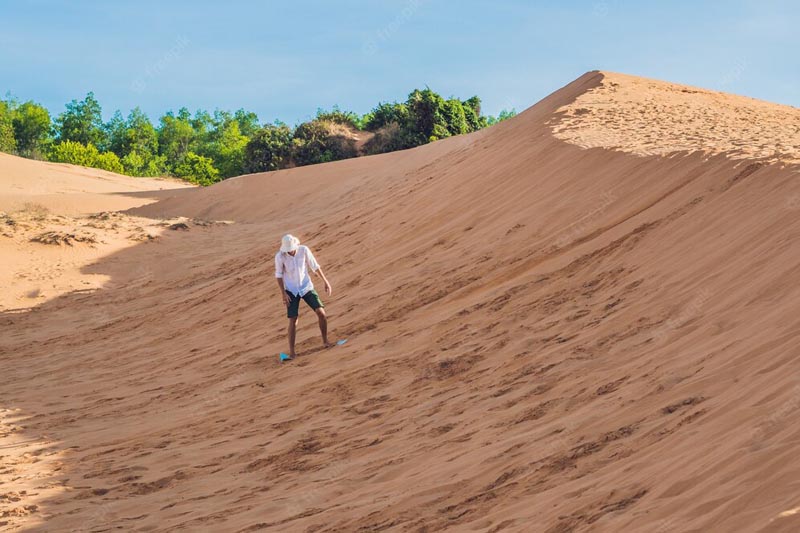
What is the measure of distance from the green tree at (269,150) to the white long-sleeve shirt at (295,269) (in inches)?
1155

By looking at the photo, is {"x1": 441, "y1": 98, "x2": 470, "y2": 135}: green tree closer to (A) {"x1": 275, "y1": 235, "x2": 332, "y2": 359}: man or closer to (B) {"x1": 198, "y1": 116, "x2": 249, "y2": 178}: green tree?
(B) {"x1": 198, "y1": 116, "x2": 249, "y2": 178}: green tree

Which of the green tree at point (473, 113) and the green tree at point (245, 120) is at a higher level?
the green tree at point (245, 120)

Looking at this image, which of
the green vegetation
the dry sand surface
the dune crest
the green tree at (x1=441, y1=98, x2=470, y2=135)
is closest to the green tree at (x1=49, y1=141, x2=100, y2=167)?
the green vegetation

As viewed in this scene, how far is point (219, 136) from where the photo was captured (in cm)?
7325

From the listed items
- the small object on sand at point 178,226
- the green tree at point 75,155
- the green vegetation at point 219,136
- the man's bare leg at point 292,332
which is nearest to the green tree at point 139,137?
the green vegetation at point 219,136

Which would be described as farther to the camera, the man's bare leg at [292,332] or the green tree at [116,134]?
the green tree at [116,134]

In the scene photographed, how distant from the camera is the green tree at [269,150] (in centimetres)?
3906

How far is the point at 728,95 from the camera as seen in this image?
1962 centimetres

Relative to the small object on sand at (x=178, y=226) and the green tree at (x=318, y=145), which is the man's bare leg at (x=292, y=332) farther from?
the green tree at (x=318, y=145)

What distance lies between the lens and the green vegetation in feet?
129

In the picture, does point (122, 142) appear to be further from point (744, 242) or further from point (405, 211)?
point (744, 242)

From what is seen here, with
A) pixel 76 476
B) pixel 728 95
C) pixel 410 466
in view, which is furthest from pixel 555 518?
pixel 728 95

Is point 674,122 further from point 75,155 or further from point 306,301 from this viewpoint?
point 75,155

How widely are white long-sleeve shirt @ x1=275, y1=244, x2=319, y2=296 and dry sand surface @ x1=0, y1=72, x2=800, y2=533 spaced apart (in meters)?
0.72
